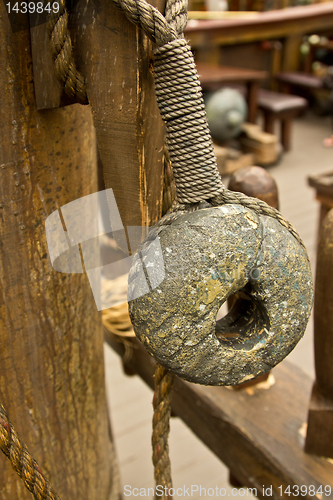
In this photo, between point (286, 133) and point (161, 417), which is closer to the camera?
point (161, 417)

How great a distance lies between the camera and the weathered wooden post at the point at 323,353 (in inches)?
Result: 23.3

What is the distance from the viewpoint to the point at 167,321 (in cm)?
39

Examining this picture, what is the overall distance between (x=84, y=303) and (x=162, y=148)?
0.27m

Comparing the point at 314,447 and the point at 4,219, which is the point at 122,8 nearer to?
the point at 4,219

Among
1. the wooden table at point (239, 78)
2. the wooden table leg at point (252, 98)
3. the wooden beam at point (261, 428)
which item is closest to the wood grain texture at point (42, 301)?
the wooden beam at point (261, 428)

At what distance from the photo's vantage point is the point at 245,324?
454 millimetres

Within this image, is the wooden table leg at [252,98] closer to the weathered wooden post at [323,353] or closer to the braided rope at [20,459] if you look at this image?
the weathered wooden post at [323,353]

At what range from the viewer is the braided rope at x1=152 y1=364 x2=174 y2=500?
1.63 ft

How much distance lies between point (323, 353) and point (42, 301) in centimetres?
38

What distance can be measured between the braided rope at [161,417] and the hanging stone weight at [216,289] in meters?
0.08

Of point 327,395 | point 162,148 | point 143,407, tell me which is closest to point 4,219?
point 162,148

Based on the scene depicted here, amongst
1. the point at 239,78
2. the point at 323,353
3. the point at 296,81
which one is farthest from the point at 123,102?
the point at 296,81

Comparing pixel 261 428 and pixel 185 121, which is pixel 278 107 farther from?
pixel 185 121

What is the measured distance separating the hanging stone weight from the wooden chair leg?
3277 millimetres
